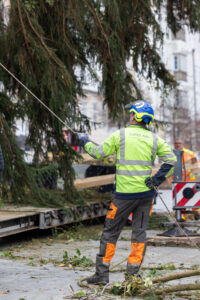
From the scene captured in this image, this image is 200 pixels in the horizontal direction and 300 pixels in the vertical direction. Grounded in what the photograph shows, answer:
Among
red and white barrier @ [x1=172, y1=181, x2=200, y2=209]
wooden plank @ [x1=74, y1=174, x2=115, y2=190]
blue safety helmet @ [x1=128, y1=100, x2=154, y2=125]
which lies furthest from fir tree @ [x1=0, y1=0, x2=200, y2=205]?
Answer: blue safety helmet @ [x1=128, y1=100, x2=154, y2=125]

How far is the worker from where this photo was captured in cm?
583

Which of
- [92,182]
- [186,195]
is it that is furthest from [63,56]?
[186,195]

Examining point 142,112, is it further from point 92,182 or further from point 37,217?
point 92,182

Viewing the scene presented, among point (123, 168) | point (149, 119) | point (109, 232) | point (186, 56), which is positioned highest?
point (186, 56)

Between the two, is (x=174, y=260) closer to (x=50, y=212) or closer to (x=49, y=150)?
(x=50, y=212)

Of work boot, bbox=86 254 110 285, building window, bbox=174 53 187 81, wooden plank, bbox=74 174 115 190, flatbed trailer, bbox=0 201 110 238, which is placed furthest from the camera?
building window, bbox=174 53 187 81

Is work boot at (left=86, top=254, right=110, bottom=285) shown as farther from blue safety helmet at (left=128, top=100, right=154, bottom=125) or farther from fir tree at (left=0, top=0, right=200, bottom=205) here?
fir tree at (left=0, top=0, right=200, bottom=205)

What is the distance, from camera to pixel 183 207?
9719mm

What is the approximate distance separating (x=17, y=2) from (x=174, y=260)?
14.9ft

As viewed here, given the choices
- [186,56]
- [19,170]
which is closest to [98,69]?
[19,170]

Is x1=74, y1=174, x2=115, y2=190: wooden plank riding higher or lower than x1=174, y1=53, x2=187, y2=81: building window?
lower

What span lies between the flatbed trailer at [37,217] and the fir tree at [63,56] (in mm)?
373

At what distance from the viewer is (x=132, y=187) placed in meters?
5.84

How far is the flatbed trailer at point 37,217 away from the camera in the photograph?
28.5 ft
